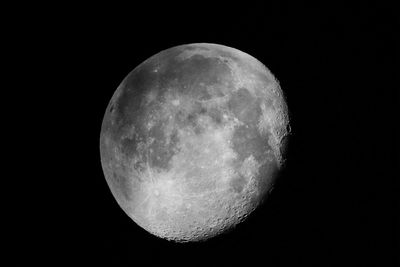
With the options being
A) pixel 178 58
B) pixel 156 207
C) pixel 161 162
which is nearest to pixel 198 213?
pixel 156 207

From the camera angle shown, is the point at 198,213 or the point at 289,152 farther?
the point at 289,152

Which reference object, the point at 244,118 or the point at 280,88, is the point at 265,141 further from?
the point at 280,88

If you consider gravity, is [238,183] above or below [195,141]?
below

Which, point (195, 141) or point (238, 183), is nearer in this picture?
point (195, 141)

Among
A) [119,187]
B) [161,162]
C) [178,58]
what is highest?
[178,58]

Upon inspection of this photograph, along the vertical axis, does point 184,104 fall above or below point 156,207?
above

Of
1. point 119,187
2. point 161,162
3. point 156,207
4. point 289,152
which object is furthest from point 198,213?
point 289,152

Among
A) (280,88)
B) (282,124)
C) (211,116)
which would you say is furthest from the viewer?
(280,88)

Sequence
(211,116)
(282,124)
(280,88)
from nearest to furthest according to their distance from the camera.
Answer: (211,116)
(282,124)
(280,88)
